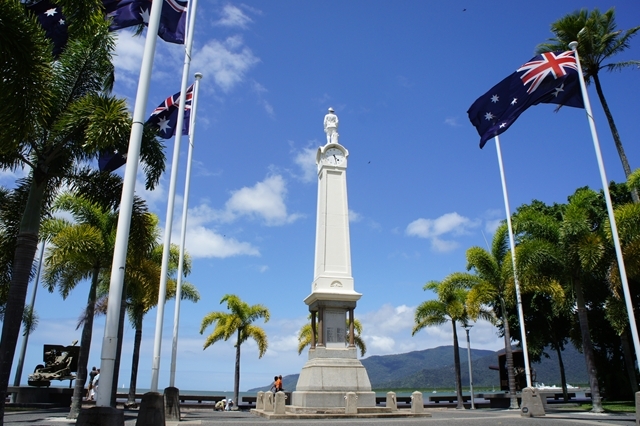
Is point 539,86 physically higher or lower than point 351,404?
higher

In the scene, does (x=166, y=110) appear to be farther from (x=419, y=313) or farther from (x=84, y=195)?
(x=419, y=313)

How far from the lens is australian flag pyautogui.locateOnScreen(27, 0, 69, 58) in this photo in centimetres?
1157

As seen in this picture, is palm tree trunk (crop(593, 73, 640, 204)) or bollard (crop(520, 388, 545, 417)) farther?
palm tree trunk (crop(593, 73, 640, 204))

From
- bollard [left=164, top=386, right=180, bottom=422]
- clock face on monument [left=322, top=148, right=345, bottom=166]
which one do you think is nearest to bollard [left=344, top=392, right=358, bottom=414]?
bollard [left=164, top=386, right=180, bottom=422]

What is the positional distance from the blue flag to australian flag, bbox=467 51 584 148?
1240 centimetres

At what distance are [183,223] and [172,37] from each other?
23.0 ft

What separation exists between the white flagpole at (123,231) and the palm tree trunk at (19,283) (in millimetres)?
3731

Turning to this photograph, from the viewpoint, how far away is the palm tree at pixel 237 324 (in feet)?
105

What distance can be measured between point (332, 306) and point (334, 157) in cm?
771

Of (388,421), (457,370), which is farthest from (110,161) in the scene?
(457,370)

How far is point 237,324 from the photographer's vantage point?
32.2 metres

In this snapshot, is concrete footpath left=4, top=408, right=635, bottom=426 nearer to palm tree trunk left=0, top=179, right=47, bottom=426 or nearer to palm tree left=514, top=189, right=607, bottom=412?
palm tree left=514, top=189, right=607, bottom=412

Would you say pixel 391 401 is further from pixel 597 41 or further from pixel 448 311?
pixel 597 41

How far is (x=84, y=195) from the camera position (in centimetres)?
1414
